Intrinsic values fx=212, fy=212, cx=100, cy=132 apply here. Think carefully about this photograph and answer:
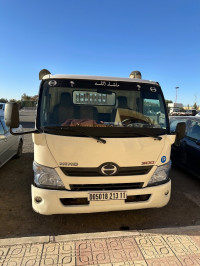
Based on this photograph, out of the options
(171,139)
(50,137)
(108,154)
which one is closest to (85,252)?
(108,154)

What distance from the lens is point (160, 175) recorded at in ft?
10.6

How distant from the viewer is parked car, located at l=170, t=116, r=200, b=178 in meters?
5.23

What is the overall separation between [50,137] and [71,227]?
4.93ft

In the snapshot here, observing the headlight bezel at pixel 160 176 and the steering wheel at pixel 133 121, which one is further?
the steering wheel at pixel 133 121

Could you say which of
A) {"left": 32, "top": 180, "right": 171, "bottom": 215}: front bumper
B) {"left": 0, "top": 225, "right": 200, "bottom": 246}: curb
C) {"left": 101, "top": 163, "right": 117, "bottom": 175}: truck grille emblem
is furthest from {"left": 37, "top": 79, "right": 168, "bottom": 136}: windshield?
{"left": 0, "top": 225, "right": 200, "bottom": 246}: curb

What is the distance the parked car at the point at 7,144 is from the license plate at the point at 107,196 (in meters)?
3.01

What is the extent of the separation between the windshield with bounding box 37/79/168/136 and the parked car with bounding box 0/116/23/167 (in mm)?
2324

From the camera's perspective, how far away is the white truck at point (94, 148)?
9.46 ft

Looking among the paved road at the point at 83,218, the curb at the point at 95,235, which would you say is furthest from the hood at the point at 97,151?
the paved road at the point at 83,218

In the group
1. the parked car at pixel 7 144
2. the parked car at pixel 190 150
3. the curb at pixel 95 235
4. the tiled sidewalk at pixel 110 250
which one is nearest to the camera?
the tiled sidewalk at pixel 110 250

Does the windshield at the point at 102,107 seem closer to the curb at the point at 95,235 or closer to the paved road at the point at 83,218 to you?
the curb at the point at 95,235

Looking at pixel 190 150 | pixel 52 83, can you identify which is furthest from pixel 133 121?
pixel 190 150

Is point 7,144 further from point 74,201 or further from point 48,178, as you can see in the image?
point 74,201

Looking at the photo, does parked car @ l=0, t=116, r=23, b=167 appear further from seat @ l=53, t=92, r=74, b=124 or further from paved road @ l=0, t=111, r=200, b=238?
seat @ l=53, t=92, r=74, b=124
